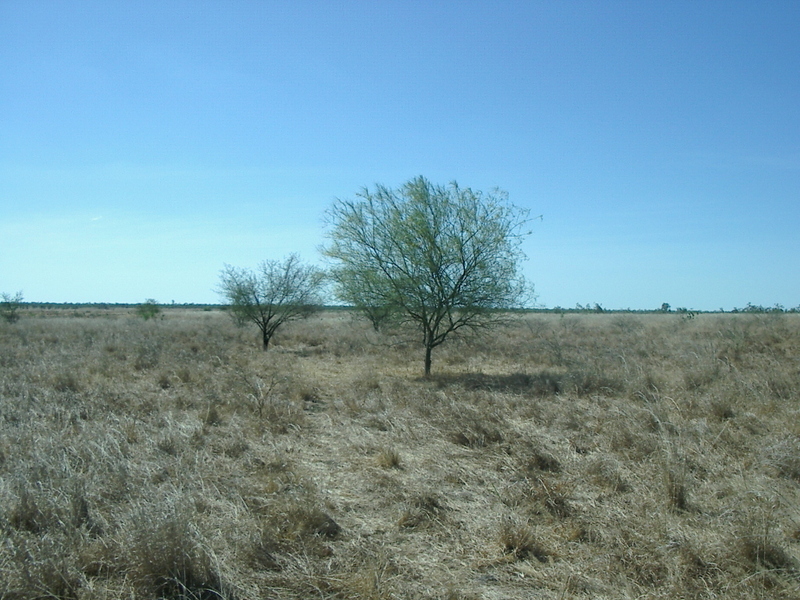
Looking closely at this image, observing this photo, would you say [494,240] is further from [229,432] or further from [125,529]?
[125,529]

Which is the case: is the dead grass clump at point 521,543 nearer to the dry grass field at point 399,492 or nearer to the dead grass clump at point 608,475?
the dry grass field at point 399,492

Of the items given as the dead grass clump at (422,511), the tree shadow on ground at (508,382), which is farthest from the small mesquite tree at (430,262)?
the dead grass clump at (422,511)

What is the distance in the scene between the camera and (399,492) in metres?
5.79

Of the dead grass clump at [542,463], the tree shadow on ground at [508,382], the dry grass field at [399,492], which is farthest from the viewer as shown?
the tree shadow on ground at [508,382]

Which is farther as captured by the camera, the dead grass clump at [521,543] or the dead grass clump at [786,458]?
the dead grass clump at [786,458]

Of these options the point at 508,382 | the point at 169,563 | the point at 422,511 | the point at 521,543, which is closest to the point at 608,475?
the point at 521,543

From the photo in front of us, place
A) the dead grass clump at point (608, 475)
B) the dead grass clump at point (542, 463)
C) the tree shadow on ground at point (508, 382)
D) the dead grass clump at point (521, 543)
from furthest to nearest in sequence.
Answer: the tree shadow on ground at point (508, 382) < the dead grass clump at point (542, 463) < the dead grass clump at point (608, 475) < the dead grass clump at point (521, 543)

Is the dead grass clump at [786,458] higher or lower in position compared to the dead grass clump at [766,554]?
higher

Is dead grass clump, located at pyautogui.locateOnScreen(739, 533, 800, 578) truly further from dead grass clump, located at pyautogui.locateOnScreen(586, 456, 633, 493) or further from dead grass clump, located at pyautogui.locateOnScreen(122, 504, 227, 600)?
dead grass clump, located at pyautogui.locateOnScreen(122, 504, 227, 600)

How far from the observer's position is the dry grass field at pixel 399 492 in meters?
3.95

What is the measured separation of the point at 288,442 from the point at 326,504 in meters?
2.59

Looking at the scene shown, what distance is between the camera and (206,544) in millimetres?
4109

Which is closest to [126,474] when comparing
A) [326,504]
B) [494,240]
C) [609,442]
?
[326,504]

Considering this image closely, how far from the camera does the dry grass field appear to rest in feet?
13.0
